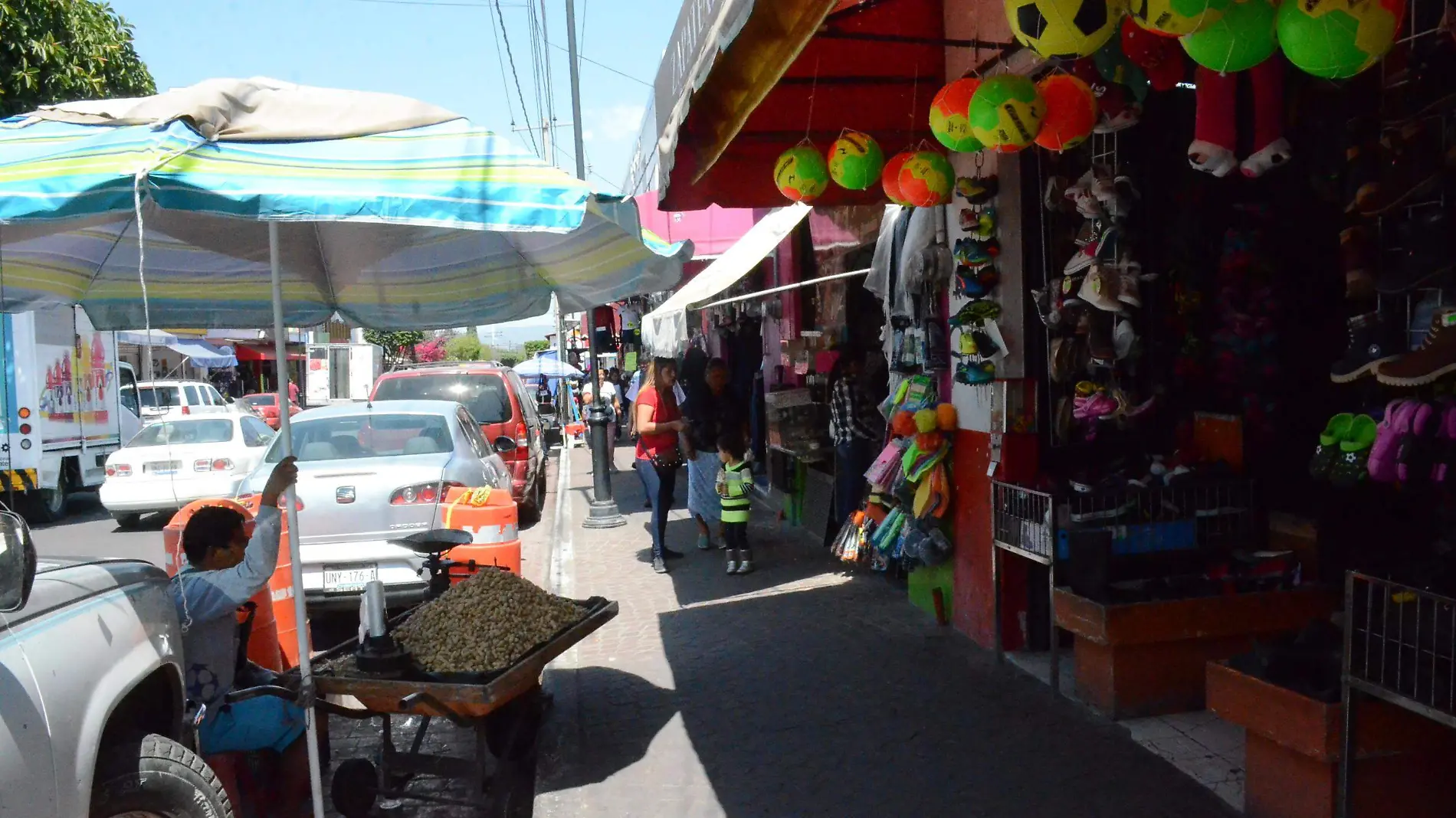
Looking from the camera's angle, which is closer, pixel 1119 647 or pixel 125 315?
pixel 1119 647

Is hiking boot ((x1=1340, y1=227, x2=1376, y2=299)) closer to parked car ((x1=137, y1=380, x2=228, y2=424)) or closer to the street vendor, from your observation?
the street vendor

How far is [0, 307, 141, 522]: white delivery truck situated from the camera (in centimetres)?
1452

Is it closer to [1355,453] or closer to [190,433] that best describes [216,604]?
[1355,453]

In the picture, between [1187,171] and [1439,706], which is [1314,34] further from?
[1187,171]

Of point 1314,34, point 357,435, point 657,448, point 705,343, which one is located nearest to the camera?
point 1314,34

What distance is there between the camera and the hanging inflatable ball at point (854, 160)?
6020 mm

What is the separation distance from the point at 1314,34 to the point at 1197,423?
11.0 ft

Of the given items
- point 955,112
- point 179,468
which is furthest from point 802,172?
point 179,468

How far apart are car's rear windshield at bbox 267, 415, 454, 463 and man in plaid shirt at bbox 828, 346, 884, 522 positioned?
3448 millimetres

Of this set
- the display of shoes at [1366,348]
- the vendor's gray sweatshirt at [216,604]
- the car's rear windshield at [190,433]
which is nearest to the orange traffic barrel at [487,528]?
the vendor's gray sweatshirt at [216,604]

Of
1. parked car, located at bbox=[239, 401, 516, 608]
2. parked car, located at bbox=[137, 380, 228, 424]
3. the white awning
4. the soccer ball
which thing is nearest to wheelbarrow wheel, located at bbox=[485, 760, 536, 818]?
parked car, located at bbox=[239, 401, 516, 608]

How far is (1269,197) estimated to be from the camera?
18.0ft

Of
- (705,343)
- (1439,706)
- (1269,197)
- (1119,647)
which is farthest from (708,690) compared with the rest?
(705,343)

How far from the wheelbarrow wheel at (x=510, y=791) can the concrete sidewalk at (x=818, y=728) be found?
0.08 meters
